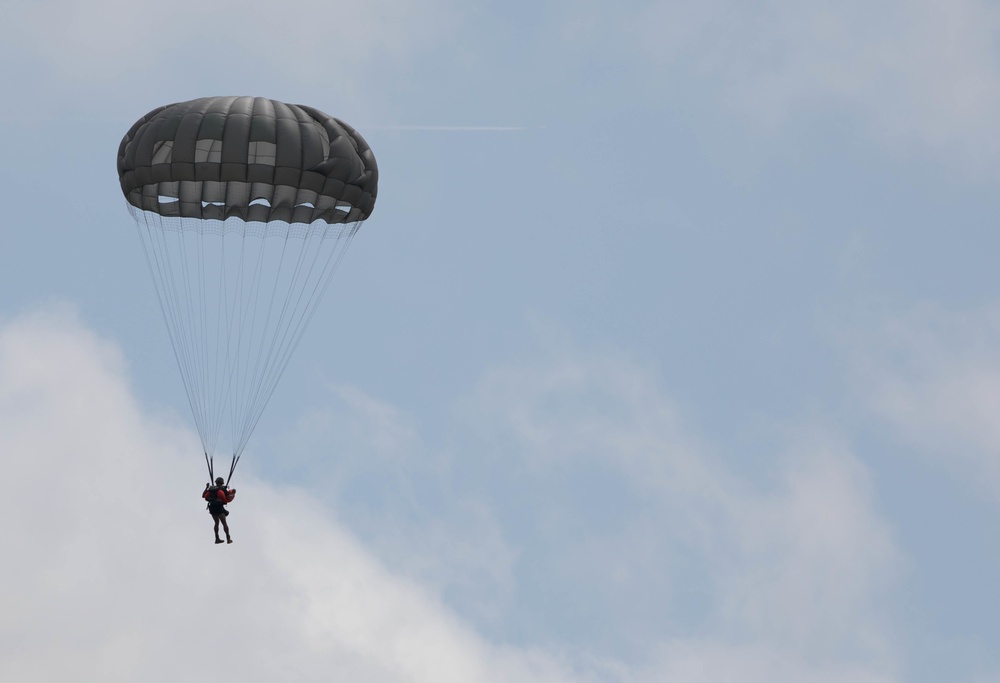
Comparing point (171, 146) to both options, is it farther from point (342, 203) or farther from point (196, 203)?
point (342, 203)

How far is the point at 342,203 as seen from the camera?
133 feet

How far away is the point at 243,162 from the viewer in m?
38.8

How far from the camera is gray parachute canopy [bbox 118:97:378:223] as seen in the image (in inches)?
1534

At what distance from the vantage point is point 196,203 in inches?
1569

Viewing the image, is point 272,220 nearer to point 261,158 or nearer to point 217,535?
point 261,158

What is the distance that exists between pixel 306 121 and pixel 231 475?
27.6ft

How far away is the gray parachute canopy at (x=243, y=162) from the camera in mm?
38969

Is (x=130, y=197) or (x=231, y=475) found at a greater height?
(x=130, y=197)

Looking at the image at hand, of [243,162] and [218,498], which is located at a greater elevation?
[243,162]

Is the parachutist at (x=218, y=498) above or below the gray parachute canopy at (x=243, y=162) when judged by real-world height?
below

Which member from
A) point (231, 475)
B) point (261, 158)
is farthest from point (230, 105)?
point (231, 475)

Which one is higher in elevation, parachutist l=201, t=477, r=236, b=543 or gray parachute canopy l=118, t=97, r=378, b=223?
gray parachute canopy l=118, t=97, r=378, b=223

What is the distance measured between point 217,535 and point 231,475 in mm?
1448

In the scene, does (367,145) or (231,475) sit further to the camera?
(367,145)
